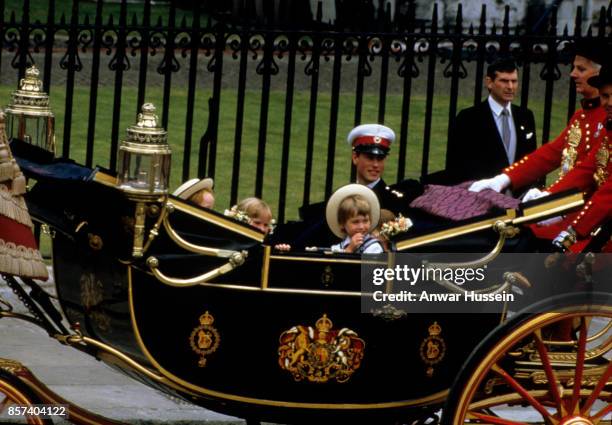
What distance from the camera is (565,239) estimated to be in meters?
5.38

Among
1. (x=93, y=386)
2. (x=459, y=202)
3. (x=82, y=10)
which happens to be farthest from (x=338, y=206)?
(x=82, y=10)

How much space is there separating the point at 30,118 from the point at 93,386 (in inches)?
61.4

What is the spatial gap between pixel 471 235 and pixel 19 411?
1662 millimetres

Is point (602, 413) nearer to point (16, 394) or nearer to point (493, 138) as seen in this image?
point (16, 394)

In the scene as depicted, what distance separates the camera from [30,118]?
18.8ft

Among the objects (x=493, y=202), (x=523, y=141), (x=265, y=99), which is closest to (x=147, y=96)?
(x=265, y=99)

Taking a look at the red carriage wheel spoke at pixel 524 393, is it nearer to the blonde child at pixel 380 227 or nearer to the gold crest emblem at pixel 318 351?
the gold crest emblem at pixel 318 351

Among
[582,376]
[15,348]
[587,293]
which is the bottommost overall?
[15,348]

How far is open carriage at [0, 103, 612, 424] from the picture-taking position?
5.11 m

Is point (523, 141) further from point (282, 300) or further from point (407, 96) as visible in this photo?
point (282, 300)


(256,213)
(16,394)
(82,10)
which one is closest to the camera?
(16,394)

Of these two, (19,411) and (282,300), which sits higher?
(282,300)

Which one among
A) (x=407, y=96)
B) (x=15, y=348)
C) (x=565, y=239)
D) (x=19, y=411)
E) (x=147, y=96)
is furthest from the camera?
(x=147, y=96)

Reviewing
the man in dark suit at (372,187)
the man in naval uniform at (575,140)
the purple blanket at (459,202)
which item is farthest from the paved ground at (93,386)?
the man in naval uniform at (575,140)
